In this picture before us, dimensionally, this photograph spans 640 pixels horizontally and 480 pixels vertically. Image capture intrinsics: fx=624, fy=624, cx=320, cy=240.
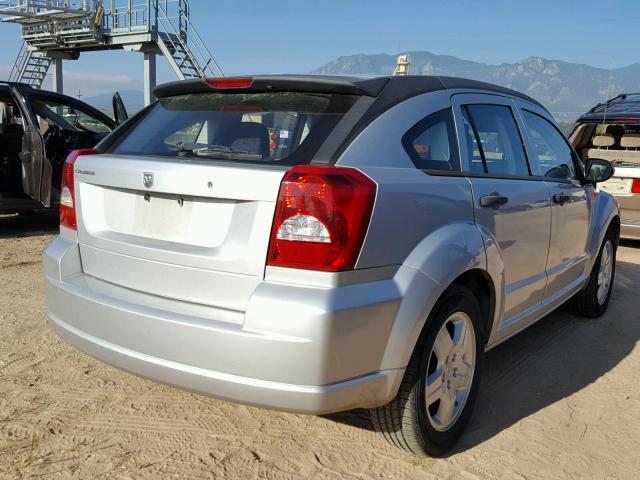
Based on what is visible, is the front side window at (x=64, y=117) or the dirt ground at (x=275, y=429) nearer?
the dirt ground at (x=275, y=429)

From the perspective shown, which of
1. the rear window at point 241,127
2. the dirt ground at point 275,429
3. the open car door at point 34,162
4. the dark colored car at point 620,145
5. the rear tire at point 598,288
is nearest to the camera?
the rear window at point 241,127

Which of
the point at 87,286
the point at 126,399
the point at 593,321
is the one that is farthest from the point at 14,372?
the point at 593,321

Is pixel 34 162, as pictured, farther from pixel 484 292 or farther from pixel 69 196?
pixel 484 292

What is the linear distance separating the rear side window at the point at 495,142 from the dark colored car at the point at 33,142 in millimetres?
5629

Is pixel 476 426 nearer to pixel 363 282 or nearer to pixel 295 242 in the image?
pixel 363 282

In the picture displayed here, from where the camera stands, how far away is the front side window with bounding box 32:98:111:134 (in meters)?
7.87

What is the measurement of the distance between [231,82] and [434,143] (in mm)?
954

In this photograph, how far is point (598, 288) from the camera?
509cm

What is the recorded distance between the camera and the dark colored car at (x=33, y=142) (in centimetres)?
736

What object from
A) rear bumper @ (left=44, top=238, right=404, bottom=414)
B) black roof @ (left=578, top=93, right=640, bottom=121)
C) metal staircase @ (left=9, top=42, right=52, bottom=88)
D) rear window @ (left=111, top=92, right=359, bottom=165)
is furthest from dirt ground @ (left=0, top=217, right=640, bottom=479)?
metal staircase @ (left=9, top=42, right=52, bottom=88)

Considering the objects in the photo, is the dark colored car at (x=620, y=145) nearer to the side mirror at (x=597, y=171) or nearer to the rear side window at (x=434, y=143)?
the side mirror at (x=597, y=171)

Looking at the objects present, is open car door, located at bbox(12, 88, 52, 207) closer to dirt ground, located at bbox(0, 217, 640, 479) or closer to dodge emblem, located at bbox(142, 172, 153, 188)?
dirt ground, located at bbox(0, 217, 640, 479)

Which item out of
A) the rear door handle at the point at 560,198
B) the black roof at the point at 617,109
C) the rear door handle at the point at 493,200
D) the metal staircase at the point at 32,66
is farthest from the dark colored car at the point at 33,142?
the metal staircase at the point at 32,66

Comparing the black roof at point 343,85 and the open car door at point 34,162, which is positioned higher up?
the black roof at point 343,85
